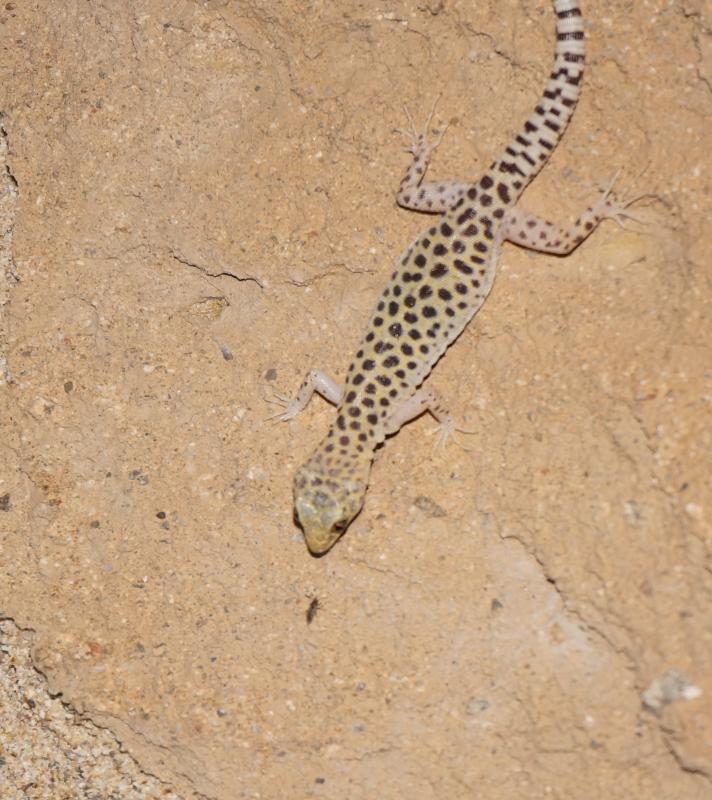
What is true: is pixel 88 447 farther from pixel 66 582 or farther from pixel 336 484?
pixel 336 484

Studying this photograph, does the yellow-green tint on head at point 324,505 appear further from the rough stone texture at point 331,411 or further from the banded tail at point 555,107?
the banded tail at point 555,107

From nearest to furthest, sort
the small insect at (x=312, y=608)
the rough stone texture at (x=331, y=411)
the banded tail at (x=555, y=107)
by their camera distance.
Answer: the rough stone texture at (x=331, y=411)
the banded tail at (x=555, y=107)
the small insect at (x=312, y=608)

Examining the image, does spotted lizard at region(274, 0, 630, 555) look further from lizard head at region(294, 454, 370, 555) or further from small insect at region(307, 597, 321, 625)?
small insect at region(307, 597, 321, 625)

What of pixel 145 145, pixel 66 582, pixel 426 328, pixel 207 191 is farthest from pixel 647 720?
pixel 145 145

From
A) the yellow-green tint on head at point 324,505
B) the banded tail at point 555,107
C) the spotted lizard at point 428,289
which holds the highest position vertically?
the banded tail at point 555,107

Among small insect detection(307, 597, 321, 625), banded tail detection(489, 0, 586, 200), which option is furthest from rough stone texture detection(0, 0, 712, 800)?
banded tail detection(489, 0, 586, 200)

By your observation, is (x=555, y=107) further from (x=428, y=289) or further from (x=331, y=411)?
(x=331, y=411)

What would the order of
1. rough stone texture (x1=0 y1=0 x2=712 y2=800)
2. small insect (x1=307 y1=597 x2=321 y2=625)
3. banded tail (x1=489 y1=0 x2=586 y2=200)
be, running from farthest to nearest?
small insect (x1=307 y1=597 x2=321 y2=625)
banded tail (x1=489 y1=0 x2=586 y2=200)
rough stone texture (x1=0 y1=0 x2=712 y2=800)

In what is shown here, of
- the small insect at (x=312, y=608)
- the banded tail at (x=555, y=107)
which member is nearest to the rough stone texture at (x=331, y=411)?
the small insect at (x=312, y=608)
